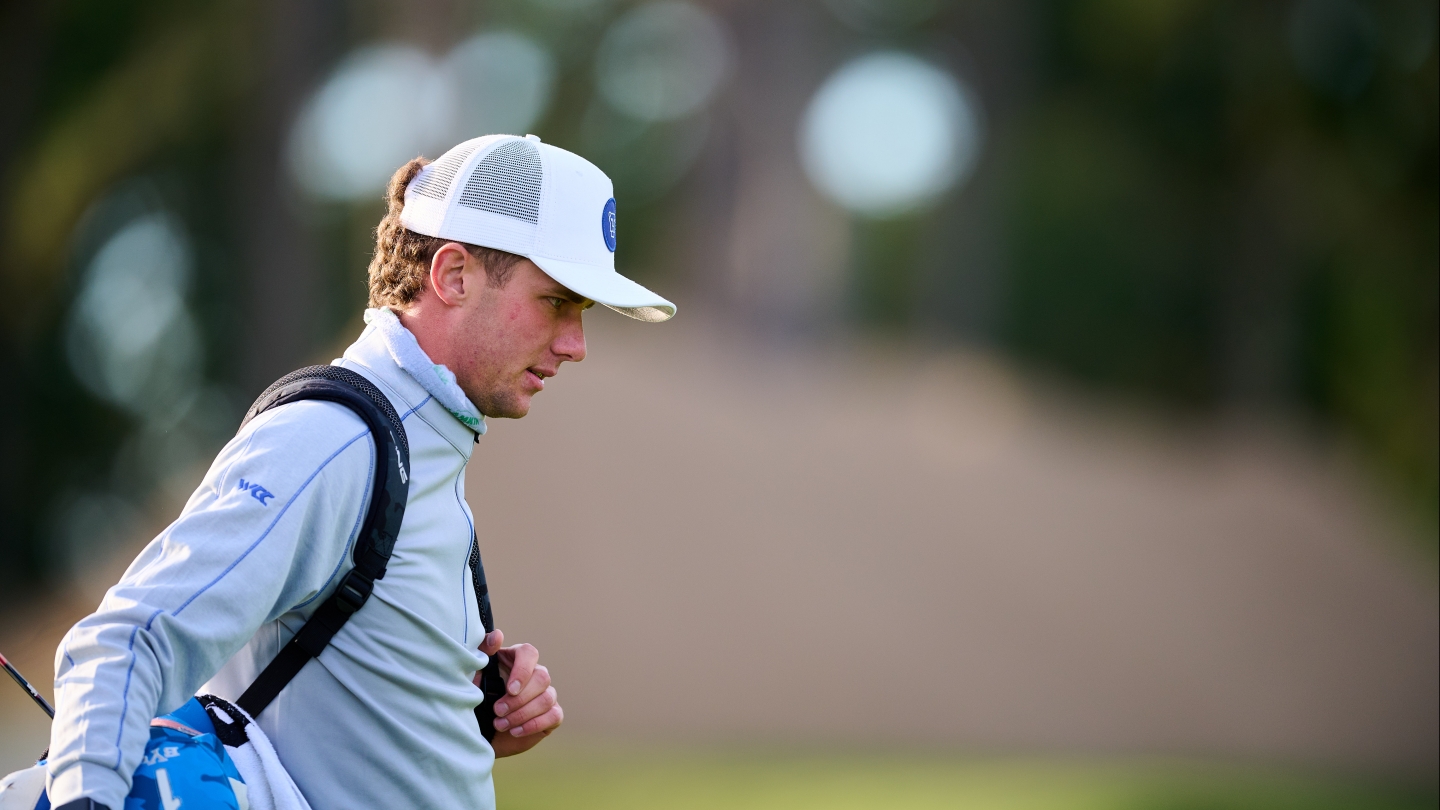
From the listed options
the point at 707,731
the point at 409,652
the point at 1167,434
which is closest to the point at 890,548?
the point at 707,731

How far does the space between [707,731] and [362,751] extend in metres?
10.8

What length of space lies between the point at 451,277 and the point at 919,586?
478 inches

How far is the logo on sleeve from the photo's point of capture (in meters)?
2.06

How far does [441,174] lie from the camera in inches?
101

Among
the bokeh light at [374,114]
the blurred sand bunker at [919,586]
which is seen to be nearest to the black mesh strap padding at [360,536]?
the blurred sand bunker at [919,586]

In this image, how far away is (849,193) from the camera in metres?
33.1

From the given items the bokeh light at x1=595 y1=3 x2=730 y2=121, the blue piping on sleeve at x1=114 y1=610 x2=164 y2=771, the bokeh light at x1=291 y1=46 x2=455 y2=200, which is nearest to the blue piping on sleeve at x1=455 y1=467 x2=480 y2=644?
the blue piping on sleeve at x1=114 y1=610 x2=164 y2=771

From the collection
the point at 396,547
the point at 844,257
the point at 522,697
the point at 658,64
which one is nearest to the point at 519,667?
the point at 522,697

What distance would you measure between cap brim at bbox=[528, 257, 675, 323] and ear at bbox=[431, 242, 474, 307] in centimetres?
14

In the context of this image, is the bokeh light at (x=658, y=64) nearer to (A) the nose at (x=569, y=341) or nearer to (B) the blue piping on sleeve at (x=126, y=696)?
(A) the nose at (x=569, y=341)

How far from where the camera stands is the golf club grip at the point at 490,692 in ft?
8.91

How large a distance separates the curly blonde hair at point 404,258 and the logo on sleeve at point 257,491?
61 centimetres

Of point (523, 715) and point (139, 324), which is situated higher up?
point (139, 324)

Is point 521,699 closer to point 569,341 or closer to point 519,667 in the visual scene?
point 519,667
